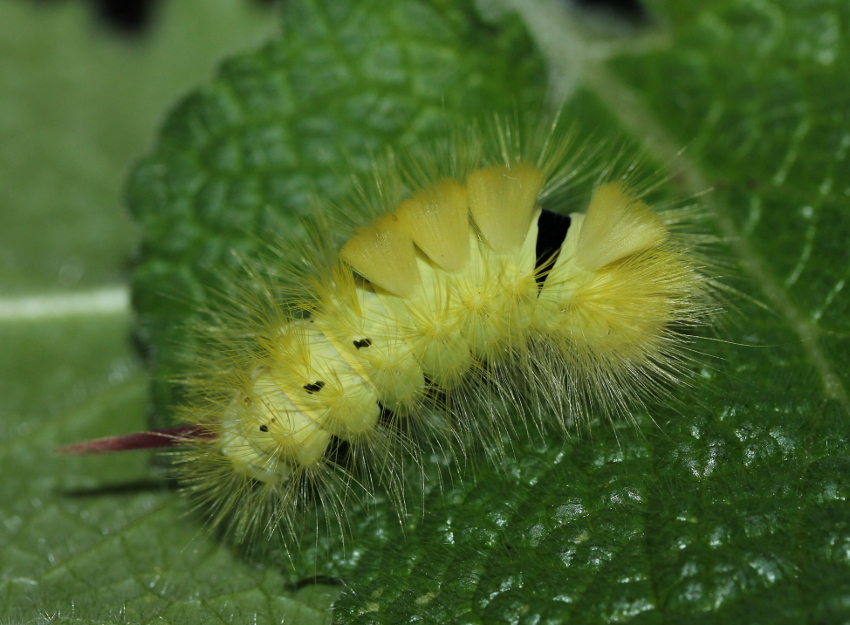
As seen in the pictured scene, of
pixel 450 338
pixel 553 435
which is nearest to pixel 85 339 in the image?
pixel 450 338

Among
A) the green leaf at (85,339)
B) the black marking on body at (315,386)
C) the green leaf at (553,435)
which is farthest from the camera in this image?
the green leaf at (85,339)

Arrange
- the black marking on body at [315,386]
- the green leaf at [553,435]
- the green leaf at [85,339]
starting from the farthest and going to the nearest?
the green leaf at [85,339] → the black marking on body at [315,386] → the green leaf at [553,435]

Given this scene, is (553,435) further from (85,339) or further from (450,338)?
(85,339)

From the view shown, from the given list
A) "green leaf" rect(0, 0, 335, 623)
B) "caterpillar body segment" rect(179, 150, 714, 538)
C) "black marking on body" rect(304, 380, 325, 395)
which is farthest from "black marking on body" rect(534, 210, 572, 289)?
"green leaf" rect(0, 0, 335, 623)

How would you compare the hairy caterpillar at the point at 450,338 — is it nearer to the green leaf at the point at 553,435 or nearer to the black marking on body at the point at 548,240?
the black marking on body at the point at 548,240

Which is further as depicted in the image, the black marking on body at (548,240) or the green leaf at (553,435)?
the black marking on body at (548,240)

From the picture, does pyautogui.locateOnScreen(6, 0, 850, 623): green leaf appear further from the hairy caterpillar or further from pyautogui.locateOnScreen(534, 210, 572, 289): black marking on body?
pyautogui.locateOnScreen(534, 210, 572, 289): black marking on body

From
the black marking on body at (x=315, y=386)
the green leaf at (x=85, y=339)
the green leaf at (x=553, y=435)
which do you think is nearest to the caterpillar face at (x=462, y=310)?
the black marking on body at (x=315, y=386)

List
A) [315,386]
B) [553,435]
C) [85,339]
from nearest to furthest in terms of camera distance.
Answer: [315,386] → [553,435] → [85,339]
